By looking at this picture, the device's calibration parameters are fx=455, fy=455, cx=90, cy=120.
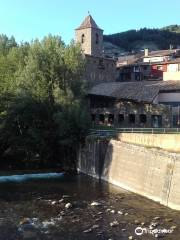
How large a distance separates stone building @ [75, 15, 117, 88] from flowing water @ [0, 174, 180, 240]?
38980mm

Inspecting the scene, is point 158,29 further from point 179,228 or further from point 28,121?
point 179,228

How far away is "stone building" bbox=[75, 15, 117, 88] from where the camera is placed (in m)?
78.1

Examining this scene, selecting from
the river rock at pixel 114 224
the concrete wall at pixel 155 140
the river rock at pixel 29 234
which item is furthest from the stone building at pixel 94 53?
the river rock at pixel 29 234

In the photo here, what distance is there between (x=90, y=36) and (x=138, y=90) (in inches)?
987

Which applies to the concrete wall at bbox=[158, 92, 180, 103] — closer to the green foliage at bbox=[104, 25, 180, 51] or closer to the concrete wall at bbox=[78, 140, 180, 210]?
the concrete wall at bbox=[78, 140, 180, 210]

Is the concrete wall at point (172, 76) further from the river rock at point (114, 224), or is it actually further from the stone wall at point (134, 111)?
the river rock at point (114, 224)

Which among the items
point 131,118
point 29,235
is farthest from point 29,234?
point 131,118

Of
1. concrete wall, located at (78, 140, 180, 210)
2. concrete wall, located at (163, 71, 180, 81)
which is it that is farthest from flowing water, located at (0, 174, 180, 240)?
concrete wall, located at (163, 71, 180, 81)

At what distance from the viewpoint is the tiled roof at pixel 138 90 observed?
59500 mm

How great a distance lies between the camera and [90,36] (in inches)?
3280

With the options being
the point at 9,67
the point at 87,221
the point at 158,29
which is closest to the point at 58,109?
the point at 9,67

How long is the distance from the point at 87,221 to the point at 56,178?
1613 cm

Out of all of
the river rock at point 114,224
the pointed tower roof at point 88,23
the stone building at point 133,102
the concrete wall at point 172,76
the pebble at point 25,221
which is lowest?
the pebble at point 25,221

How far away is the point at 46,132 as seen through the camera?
175 ft
